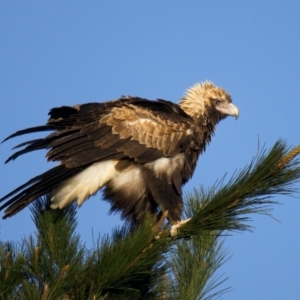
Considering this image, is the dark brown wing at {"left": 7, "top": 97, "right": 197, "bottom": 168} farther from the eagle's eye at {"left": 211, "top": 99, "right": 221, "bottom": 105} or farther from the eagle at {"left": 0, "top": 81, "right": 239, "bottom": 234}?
the eagle's eye at {"left": 211, "top": 99, "right": 221, "bottom": 105}

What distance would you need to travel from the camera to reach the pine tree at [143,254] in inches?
165

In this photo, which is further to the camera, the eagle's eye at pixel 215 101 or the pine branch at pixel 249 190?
the eagle's eye at pixel 215 101

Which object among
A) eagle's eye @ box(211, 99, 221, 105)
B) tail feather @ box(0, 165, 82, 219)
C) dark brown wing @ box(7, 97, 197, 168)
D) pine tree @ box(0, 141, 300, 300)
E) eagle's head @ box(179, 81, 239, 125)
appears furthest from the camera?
eagle's eye @ box(211, 99, 221, 105)

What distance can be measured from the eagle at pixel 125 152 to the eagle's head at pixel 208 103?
31cm

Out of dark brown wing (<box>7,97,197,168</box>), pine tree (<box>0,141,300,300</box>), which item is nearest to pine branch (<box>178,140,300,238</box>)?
pine tree (<box>0,141,300,300</box>)

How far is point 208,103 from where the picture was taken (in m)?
8.23

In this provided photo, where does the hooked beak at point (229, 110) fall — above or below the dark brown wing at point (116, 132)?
above

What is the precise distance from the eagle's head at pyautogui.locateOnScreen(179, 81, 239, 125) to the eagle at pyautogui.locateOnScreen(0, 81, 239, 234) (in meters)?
0.31

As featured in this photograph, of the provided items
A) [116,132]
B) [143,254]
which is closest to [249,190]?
[143,254]

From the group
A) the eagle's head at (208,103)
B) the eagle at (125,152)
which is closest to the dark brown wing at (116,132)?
the eagle at (125,152)

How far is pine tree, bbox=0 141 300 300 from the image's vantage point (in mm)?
4203

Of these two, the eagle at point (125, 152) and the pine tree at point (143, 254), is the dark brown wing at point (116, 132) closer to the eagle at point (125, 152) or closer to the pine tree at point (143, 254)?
the eagle at point (125, 152)

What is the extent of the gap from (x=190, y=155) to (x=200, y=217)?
2.72m

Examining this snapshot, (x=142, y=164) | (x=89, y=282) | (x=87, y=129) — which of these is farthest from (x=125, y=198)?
(x=89, y=282)
